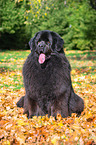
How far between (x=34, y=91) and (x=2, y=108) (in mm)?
1280

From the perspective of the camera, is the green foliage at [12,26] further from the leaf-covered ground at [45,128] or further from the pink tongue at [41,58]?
the pink tongue at [41,58]

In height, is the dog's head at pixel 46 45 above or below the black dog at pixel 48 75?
above

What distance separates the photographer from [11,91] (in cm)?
Answer: 627

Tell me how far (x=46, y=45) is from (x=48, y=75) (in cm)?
51

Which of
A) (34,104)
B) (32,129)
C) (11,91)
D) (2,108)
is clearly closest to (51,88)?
(34,104)

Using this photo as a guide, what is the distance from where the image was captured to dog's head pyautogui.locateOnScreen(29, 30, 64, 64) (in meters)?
3.54

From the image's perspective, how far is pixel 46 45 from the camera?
3.54 meters

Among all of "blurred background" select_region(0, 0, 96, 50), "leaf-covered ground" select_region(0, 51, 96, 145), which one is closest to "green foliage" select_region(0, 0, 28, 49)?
"blurred background" select_region(0, 0, 96, 50)

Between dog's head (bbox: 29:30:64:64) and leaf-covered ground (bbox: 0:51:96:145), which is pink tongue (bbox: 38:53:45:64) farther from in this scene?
leaf-covered ground (bbox: 0:51:96:145)

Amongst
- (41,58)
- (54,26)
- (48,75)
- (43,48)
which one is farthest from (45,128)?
(54,26)

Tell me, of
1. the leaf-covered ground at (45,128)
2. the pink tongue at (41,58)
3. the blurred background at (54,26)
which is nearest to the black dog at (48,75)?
the pink tongue at (41,58)

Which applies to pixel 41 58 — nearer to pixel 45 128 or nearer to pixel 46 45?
pixel 46 45

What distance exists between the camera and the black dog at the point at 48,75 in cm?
361

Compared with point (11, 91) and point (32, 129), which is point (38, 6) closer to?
point (11, 91)
